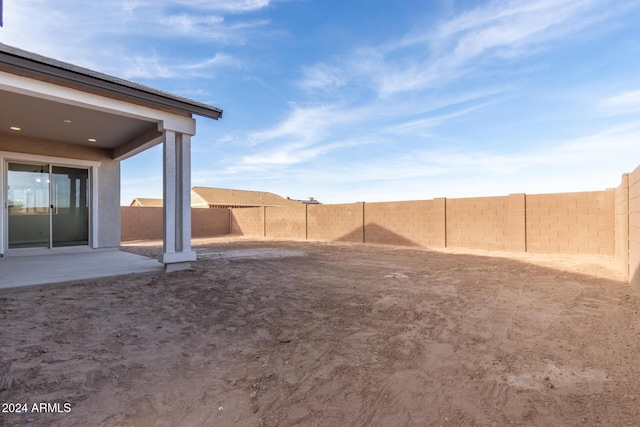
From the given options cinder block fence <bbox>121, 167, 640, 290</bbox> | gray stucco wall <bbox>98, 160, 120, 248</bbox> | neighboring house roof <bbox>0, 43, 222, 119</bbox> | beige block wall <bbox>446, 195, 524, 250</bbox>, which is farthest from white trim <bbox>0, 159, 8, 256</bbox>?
beige block wall <bbox>446, 195, 524, 250</bbox>

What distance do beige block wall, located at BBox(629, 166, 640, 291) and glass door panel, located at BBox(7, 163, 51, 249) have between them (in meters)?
13.0

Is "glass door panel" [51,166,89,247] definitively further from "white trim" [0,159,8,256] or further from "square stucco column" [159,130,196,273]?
"square stucco column" [159,130,196,273]

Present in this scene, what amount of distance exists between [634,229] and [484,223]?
19.2 feet

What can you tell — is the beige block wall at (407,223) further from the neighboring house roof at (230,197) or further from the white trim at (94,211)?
the neighboring house roof at (230,197)

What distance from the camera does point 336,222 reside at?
49.1 ft

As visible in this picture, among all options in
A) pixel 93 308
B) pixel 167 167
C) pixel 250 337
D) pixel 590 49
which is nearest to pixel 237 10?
pixel 167 167

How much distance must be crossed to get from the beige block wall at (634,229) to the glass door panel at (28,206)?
512 inches

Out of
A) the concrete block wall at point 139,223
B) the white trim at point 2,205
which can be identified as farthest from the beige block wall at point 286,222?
the white trim at point 2,205

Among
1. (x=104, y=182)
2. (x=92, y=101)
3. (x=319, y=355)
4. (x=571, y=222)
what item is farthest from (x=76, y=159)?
(x=571, y=222)

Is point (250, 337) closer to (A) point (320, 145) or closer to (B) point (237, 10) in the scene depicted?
(B) point (237, 10)

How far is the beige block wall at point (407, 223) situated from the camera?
12.0 meters

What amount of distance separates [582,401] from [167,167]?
625cm

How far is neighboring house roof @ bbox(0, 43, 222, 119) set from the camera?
157 inches

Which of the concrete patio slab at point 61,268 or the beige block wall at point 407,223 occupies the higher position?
the beige block wall at point 407,223
